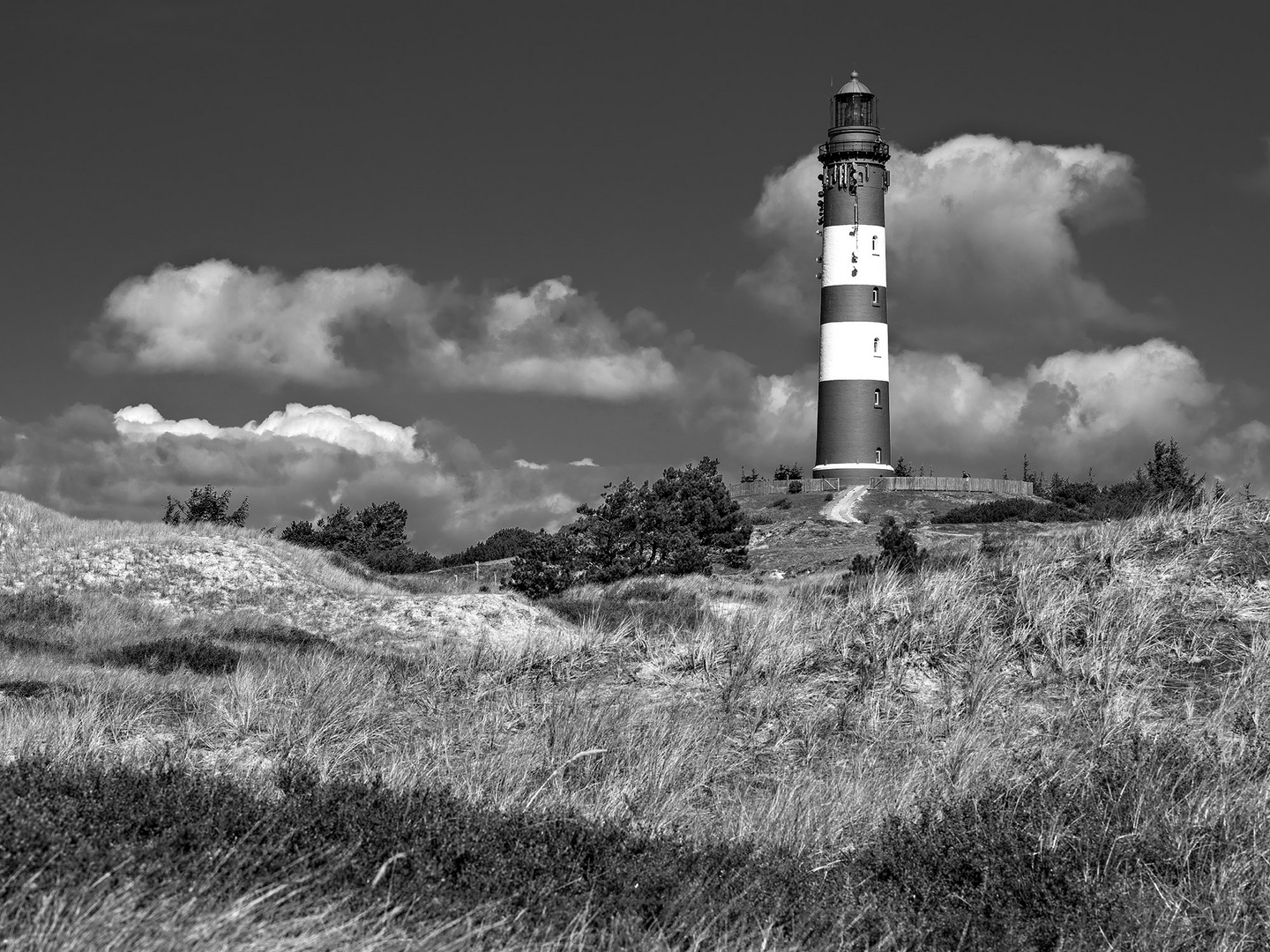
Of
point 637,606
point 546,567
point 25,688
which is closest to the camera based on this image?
point 25,688

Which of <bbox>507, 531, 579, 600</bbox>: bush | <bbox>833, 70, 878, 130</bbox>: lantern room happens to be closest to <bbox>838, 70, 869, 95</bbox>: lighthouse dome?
<bbox>833, 70, 878, 130</bbox>: lantern room

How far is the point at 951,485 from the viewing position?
6562 cm

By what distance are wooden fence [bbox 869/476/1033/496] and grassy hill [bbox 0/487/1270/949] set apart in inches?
1911

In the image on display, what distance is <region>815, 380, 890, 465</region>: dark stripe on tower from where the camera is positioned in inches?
2474

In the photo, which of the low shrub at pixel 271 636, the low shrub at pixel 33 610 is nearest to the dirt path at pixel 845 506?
the low shrub at pixel 271 636

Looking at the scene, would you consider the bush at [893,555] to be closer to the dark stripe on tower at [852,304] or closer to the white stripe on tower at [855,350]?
the white stripe on tower at [855,350]

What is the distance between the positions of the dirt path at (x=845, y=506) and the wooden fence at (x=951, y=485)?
130 cm

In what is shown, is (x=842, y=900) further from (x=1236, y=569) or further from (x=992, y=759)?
(x=1236, y=569)

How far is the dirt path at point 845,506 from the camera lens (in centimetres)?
5730

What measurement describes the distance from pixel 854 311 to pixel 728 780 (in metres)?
55.2

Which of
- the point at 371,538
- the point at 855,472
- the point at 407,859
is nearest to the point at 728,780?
the point at 407,859

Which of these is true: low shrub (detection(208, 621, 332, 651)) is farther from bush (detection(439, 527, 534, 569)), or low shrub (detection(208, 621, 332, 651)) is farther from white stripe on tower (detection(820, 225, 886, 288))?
white stripe on tower (detection(820, 225, 886, 288))

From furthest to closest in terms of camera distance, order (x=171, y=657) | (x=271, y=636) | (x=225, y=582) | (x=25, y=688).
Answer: (x=225, y=582)
(x=271, y=636)
(x=171, y=657)
(x=25, y=688)

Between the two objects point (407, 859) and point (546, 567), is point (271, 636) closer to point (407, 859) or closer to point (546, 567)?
point (546, 567)
